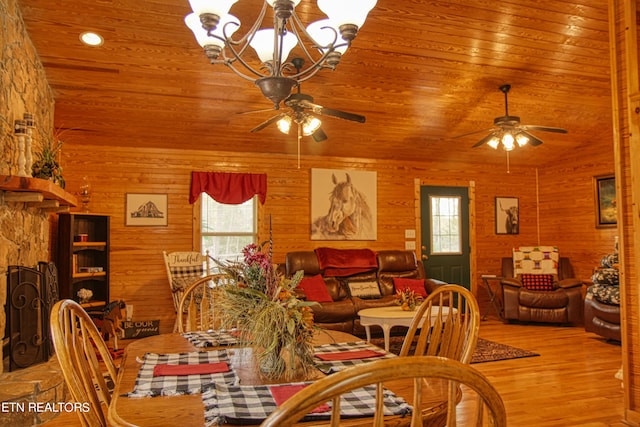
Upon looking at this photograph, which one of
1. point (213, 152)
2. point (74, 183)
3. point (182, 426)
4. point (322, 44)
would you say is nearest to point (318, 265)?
point (213, 152)

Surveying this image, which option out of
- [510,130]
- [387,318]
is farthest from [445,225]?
[387,318]

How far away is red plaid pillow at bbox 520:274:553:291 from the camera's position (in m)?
6.86

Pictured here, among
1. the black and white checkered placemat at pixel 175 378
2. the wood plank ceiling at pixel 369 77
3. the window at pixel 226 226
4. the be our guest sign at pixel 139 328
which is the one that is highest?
the wood plank ceiling at pixel 369 77

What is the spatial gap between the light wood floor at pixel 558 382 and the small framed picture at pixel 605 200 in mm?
1784

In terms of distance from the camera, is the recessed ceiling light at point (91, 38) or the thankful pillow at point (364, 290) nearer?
the recessed ceiling light at point (91, 38)

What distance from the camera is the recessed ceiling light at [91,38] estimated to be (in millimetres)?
4215

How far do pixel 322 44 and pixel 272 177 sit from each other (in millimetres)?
4547

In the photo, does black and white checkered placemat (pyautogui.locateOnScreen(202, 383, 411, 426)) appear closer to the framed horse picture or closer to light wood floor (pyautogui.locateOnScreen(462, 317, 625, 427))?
light wood floor (pyautogui.locateOnScreen(462, 317, 625, 427))

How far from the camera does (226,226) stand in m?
6.77

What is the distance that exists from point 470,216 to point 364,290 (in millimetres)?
2415

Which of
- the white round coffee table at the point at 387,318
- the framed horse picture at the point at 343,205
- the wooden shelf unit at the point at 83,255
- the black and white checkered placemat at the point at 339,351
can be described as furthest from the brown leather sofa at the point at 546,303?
the black and white checkered placemat at the point at 339,351

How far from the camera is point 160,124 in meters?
5.84

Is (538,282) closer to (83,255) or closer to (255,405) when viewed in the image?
(83,255)

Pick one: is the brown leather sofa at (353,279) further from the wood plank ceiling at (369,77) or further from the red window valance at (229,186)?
the wood plank ceiling at (369,77)
